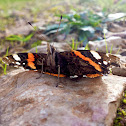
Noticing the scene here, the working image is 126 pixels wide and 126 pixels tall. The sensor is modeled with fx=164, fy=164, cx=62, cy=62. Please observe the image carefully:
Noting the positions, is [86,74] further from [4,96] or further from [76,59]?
[4,96]

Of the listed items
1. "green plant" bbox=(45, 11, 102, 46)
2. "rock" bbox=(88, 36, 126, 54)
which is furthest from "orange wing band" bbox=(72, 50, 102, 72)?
"green plant" bbox=(45, 11, 102, 46)

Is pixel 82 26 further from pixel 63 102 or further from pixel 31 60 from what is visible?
pixel 63 102

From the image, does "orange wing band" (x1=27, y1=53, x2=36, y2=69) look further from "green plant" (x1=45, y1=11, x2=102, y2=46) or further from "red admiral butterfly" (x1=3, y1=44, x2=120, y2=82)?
"green plant" (x1=45, y1=11, x2=102, y2=46)

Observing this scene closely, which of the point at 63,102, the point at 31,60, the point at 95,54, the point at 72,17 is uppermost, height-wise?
the point at 72,17

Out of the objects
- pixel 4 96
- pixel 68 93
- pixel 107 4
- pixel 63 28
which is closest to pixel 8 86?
pixel 4 96

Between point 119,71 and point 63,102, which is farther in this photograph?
point 119,71

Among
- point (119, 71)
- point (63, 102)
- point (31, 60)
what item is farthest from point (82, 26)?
point (63, 102)

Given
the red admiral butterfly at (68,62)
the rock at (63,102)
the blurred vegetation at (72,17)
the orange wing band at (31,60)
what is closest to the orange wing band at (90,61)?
the red admiral butterfly at (68,62)
